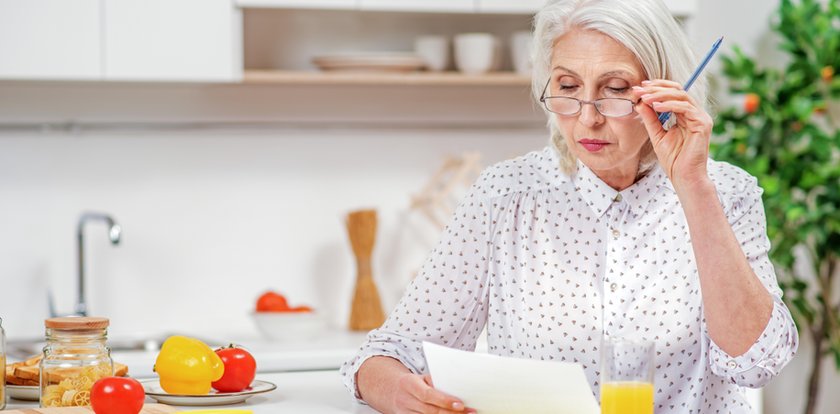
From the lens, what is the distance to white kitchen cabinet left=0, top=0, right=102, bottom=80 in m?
2.98

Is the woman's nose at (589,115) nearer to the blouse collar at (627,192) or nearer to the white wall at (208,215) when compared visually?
the blouse collar at (627,192)

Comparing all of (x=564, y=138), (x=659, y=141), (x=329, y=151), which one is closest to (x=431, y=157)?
(x=329, y=151)

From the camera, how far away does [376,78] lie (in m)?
3.23

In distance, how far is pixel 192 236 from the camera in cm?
339

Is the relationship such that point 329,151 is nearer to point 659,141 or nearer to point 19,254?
point 19,254

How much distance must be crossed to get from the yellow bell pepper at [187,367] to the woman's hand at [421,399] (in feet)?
0.93

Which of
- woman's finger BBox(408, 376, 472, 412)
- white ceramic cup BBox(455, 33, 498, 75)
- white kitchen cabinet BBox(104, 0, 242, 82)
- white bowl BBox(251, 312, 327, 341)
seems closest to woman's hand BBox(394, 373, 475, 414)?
woman's finger BBox(408, 376, 472, 412)

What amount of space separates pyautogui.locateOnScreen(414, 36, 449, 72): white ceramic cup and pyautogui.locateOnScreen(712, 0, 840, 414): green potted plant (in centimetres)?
81

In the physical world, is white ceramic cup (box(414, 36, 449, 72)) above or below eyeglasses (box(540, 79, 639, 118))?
above

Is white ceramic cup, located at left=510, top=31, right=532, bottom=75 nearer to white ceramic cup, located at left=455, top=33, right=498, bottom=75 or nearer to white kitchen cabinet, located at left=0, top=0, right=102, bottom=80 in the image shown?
white ceramic cup, located at left=455, top=33, right=498, bottom=75

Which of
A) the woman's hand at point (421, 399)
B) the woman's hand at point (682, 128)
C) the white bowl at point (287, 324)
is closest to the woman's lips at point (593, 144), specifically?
the woman's hand at point (682, 128)

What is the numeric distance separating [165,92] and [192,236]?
1.38ft

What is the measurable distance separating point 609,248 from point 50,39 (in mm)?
1774

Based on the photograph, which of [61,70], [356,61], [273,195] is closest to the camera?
[61,70]
